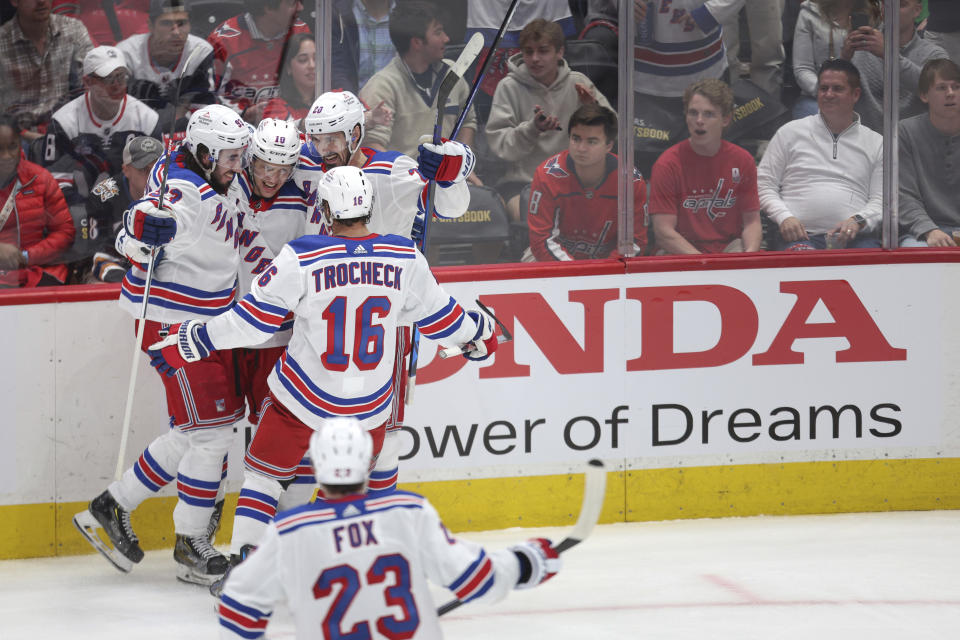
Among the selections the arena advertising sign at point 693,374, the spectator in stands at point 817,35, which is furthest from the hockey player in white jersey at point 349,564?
the spectator in stands at point 817,35

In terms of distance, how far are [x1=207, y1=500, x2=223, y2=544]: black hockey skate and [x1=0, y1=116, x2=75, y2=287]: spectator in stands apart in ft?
3.03

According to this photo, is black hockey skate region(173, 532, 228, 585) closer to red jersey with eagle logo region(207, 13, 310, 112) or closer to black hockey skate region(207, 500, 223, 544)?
black hockey skate region(207, 500, 223, 544)

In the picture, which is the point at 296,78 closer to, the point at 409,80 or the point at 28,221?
the point at 409,80

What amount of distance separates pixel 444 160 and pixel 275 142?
1.73ft

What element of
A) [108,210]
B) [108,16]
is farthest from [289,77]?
[108,210]

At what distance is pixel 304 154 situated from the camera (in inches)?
163

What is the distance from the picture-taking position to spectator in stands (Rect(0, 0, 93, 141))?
4.23 m

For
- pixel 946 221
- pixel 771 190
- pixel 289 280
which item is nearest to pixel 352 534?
pixel 289 280

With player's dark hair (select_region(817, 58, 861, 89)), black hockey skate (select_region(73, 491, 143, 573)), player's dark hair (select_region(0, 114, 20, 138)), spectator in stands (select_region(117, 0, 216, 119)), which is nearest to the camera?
black hockey skate (select_region(73, 491, 143, 573))

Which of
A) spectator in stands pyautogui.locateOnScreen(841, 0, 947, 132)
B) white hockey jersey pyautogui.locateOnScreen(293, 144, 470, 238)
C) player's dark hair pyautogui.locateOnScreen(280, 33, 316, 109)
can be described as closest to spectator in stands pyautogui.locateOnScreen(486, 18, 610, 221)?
white hockey jersey pyautogui.locateOnScreen(293, 144, 470, 238)

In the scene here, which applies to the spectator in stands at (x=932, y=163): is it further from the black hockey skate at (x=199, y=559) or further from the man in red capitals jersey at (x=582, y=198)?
the black hockey skate at (x=199, y=559)

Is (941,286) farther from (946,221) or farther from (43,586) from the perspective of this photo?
(43,586)

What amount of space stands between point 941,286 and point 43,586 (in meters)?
3.37

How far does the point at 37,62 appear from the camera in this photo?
4.27 meters
